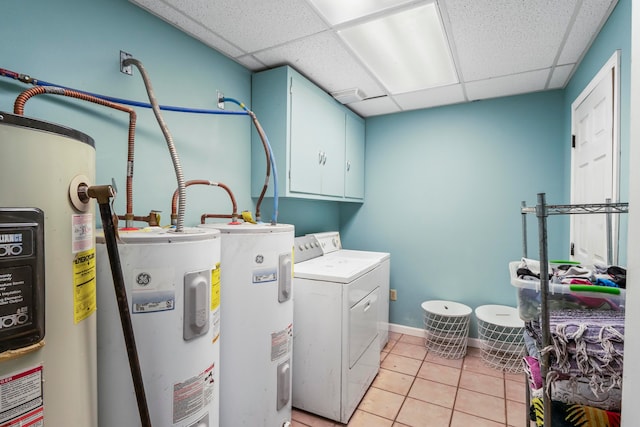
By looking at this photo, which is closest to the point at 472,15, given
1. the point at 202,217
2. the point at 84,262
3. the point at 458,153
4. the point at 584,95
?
the point at 584,95

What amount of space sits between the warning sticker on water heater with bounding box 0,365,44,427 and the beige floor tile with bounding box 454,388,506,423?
208cm

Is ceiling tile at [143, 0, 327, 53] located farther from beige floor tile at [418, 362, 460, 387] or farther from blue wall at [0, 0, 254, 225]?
beige floor tile at [418, 362, 460, 387]

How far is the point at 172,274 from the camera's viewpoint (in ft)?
3.05

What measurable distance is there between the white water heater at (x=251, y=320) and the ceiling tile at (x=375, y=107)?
1.73 m

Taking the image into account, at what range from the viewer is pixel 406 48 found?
1.82 metres

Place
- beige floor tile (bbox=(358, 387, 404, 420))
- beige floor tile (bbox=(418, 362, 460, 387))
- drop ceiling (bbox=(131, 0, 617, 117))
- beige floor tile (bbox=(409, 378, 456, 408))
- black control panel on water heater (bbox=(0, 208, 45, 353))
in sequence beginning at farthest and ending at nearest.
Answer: beige floor tile (bbox=(418, 362, 460, 387)), beige floor tile (bbox=(409, 378, 456, 408)), beige floor tile (bbox=(358, 387, 404, 420)), drop ceiling (bbox=(131, 0, 617, 117)), black control panel on water heater (bbox=(0, 208, 45, 353))

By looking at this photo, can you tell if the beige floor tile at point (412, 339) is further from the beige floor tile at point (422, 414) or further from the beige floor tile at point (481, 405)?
the beige floor tile at point (422, 414)

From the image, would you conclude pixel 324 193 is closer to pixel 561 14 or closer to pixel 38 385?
pixel 561 14

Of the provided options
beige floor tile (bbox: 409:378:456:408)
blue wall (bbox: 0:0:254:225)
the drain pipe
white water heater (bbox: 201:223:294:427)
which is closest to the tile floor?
beige floor tile (bbox: 409:378:456:408)

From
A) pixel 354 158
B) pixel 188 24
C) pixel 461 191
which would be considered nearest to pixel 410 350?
pixel 461 191

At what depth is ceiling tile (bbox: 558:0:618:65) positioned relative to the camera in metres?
1.40

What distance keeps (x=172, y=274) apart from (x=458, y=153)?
2627mm

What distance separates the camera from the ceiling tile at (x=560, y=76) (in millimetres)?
2031

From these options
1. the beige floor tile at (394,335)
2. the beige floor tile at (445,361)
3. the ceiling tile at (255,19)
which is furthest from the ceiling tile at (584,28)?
the beige floor tile at (394,335)
